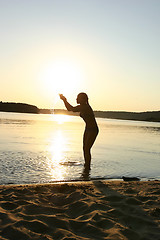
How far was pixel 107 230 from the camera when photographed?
11.5ft

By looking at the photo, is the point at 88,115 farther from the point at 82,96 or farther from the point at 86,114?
the point at 82,96

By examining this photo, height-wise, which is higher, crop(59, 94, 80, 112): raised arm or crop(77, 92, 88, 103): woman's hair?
crop(77, 92, 88, 103): woman's hair

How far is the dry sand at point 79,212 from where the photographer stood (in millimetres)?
3381

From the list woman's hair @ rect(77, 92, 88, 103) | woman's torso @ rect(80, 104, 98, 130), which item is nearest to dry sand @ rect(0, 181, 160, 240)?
woman's torso @ rect(80, 104, 98, 130)

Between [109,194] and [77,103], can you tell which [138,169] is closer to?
[77,103]

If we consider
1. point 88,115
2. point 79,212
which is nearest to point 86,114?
point 88,115

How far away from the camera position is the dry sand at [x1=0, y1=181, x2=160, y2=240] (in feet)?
11.1

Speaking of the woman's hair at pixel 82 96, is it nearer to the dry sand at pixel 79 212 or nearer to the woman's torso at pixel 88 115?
the woman's torso at pixel 88 115

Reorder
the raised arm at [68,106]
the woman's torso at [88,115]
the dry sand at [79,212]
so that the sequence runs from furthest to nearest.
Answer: the woman's torso at [88,115], the raised arm at [68,106], the dry sand at [79,212]

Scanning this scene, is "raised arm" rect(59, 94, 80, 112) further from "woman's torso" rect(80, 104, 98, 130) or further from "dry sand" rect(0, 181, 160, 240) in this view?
"dry sand" rect(0, 181, 160, 240)

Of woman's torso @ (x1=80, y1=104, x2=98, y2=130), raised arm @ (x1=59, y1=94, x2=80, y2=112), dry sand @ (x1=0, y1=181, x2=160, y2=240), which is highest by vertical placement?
raised arm @ (x1=59, y1=94, x2=80, y2=112)

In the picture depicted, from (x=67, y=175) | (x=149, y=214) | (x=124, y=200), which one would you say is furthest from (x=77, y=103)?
(x=149, y=214)

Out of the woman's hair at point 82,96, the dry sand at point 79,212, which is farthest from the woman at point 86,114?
the dry sand at point 79,212

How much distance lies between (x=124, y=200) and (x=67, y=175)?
285 cm
